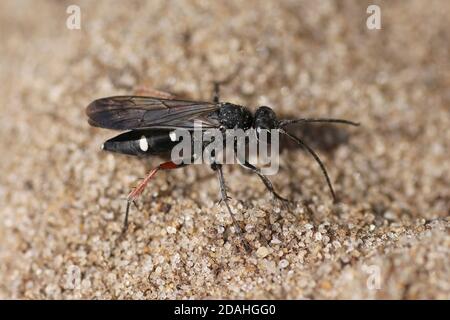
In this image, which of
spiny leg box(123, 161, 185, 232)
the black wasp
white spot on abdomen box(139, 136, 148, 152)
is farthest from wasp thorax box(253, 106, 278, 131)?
white spot on abdomen box(139, 136, 148, 152)

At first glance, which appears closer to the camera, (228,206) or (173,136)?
(228,206)

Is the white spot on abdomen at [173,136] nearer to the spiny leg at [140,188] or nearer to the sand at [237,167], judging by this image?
the spiny leg at [140,188]
